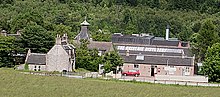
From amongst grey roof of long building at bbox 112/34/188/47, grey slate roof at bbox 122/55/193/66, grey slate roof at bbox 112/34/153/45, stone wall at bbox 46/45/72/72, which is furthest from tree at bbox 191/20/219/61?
stone wall at bbox 46/45/72/72

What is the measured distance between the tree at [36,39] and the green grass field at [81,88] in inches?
361

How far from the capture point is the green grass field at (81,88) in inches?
1321

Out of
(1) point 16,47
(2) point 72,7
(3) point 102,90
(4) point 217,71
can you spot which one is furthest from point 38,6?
(3) point 102,90

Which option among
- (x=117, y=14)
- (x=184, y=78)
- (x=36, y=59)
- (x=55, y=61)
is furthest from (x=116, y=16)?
(x=184, y=78)

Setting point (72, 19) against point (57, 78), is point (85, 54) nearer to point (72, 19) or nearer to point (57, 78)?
point (57, 78)

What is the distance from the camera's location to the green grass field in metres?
33.6

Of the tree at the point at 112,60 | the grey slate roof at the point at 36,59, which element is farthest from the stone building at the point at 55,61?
the tree at the point at 112,60

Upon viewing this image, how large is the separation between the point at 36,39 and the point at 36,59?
3169mm

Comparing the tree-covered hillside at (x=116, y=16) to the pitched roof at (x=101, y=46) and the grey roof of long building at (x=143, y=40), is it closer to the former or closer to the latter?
the grey roof of long building at (x=143, y=40)

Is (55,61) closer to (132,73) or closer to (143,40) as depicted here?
(132,73)

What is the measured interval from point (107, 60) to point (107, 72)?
1.87 m

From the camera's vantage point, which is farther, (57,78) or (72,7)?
(72,7)

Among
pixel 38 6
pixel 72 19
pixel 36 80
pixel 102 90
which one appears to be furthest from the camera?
pixel 38 6

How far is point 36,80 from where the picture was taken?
3775 centimetres
